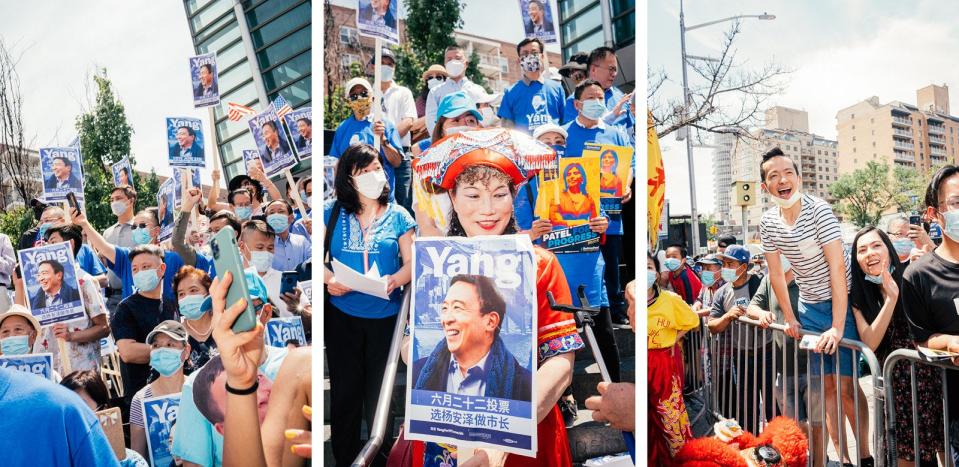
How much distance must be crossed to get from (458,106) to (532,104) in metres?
0.25

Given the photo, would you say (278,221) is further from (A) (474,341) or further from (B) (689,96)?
(B) (689,96)

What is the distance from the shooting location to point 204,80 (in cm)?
300

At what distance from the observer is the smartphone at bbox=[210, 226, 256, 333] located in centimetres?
231

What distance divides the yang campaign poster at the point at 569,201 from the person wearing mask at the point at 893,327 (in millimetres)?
1181

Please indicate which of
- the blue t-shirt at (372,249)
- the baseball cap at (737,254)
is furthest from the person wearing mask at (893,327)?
the blue t-shirt at (372,249)

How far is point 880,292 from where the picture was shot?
2.54 meters

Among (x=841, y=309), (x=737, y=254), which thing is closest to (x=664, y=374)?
(x=841, y=309)

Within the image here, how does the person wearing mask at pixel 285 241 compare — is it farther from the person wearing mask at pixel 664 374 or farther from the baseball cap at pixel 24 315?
the person wearing mask at pixel 664 374

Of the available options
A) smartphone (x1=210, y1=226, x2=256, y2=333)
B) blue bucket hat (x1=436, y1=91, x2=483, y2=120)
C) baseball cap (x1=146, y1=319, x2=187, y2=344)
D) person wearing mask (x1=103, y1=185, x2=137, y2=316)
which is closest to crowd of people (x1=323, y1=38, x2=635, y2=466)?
blue bucket hat (x1=436, y1=91, x2=483, y2=120)

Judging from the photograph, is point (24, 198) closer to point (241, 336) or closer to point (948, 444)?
point (241, 336)

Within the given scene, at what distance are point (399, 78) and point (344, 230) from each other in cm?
56

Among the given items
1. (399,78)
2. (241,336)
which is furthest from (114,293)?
(399,78)

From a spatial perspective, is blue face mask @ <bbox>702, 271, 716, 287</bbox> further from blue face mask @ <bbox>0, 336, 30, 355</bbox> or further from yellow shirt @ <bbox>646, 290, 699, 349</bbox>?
blue face mask @ <bbox>0, 336, 30, 355</bbox>

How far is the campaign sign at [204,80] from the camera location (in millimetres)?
2975
